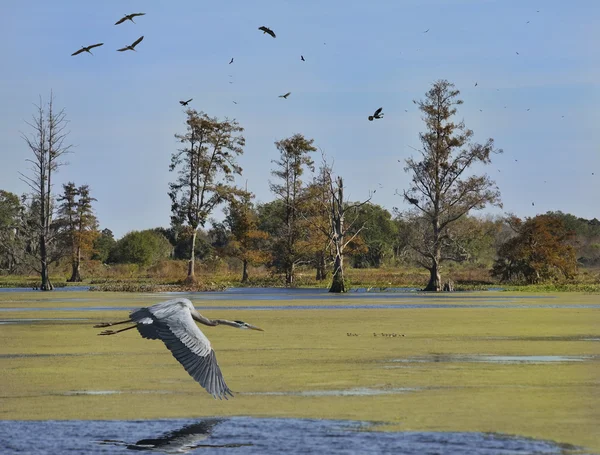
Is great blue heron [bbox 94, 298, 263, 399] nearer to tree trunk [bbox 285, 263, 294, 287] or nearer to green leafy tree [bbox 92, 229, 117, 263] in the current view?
tree trunk [bbox 285, 263, 294, 287]

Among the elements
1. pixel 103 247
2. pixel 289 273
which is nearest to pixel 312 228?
pixel 289 273

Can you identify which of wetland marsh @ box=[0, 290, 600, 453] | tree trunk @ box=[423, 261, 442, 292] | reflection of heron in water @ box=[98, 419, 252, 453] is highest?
tree trunk @ box=[423, 261, 442, 292]

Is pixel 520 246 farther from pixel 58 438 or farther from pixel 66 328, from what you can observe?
pixel 58 438

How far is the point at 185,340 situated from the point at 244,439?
1.15 m

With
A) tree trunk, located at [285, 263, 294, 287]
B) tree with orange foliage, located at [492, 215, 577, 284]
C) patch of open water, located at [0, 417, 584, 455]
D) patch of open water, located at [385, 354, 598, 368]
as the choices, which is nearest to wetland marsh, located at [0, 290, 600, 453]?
patch of open water, located at [385, 354, 598, 368]

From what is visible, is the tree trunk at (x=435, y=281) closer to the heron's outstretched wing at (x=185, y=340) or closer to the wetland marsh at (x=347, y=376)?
the wetland marsh at (x=347, y=376)

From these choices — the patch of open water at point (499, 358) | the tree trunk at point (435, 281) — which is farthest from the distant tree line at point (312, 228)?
the patch of open water at point (499, 358)

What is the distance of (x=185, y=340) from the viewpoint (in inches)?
404

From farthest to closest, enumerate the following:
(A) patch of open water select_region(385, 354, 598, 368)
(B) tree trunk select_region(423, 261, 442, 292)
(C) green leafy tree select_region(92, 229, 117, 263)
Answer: (C) green leafy tree select_region(92, 229, 117, 263) < (B) tree trunk select_region(423, 261, 442, 292) < (A) patch of open water select_region(385, 354, 598, 368)

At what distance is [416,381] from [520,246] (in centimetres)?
4389

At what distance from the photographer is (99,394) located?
12.8m

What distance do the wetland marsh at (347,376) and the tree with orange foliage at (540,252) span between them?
31.0 m

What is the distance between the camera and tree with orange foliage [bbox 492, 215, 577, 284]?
→ 55750 mm

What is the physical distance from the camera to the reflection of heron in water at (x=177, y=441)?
961cm
